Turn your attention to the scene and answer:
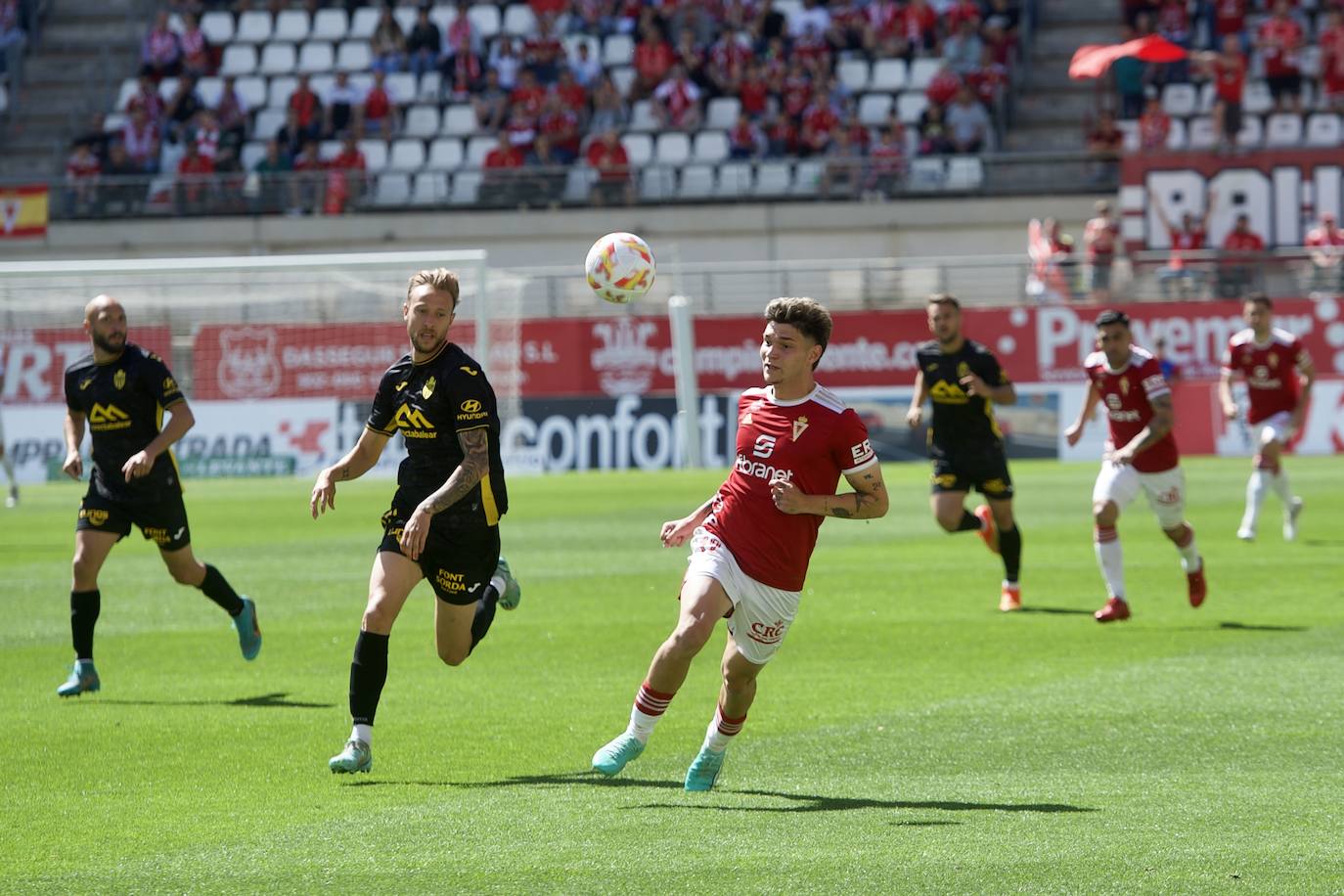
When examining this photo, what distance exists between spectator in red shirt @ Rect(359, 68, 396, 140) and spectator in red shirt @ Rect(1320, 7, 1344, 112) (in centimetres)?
1830

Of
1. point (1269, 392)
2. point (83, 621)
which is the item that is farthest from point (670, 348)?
point (83, 621)

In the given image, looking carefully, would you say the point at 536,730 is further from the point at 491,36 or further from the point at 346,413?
the point at 491,36

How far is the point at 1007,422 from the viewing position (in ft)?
97.1

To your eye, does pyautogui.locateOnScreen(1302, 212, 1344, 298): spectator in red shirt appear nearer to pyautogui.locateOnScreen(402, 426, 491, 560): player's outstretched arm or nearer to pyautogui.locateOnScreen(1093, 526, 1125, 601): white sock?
pyautogui.locateOnScreen(1093, 526, 1125, 601): white sock

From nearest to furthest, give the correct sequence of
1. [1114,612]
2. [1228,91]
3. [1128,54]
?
[1114,612]
[1128,54]
[1228,91]

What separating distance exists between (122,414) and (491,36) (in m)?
29.2

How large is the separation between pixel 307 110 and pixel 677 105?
7.62m

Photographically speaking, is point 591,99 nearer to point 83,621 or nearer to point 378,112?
point 378,112

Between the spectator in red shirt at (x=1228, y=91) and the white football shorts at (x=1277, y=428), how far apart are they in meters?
16.2

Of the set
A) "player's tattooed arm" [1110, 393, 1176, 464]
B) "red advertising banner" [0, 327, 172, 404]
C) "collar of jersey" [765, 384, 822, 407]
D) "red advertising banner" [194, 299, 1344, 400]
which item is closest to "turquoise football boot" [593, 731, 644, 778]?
"collar of jersey" [765, 384, 822, 407]

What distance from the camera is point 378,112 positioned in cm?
3659

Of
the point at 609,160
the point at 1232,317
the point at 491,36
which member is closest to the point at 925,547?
the point at 1232,317

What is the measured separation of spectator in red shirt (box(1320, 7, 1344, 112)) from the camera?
111 feet

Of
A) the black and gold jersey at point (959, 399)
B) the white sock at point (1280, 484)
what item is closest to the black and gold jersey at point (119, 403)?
the black and gold jersey at point (959, 399)
